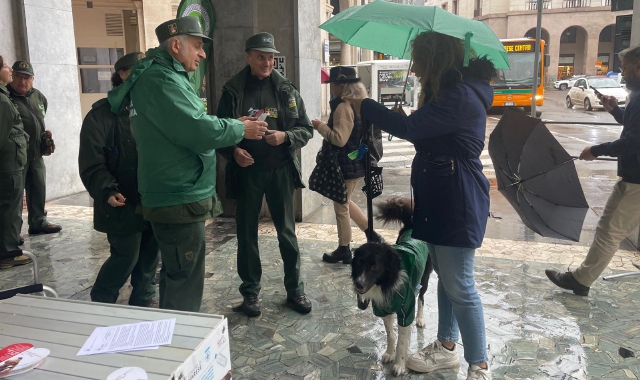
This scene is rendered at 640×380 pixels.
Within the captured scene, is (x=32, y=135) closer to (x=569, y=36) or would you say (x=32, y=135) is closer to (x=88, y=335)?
(x=88, y=335)

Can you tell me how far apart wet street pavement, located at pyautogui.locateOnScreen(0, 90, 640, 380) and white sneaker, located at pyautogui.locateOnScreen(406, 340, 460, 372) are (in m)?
0.05

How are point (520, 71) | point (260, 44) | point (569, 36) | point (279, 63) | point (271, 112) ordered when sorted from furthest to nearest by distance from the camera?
point (569, 36) < point (520, 71) < point (279, 63) < point (271, 112) < point (260, 44)

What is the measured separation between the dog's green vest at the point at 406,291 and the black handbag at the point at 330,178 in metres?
1.74

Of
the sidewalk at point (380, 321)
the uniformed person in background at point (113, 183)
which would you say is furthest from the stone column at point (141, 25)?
the uniformed person in background at point (113, 183)

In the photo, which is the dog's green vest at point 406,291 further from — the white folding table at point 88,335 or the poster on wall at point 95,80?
the poster on wall at point 95,80

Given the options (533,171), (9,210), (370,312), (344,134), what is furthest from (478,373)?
(9,210)

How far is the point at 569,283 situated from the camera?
14.4 feet

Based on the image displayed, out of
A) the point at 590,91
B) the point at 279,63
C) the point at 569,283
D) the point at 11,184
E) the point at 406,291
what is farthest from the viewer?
the point at 590,91

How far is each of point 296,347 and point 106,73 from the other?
12.6 metres

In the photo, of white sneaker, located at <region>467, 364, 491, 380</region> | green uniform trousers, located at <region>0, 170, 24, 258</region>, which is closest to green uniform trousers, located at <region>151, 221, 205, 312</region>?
white sneaker, located at <region>467, 364, 491, 380</region>

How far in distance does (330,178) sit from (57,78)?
581cm

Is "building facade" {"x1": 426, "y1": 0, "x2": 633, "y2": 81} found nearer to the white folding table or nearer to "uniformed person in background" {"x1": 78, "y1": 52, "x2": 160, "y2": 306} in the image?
"uniformed person in background" {"x1": 78, "y1": 52, "x2": 160, "y2": 306}

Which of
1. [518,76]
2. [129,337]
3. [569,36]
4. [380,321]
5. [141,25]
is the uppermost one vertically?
[569,36]

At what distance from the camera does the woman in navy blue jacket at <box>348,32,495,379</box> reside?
8.95ft
